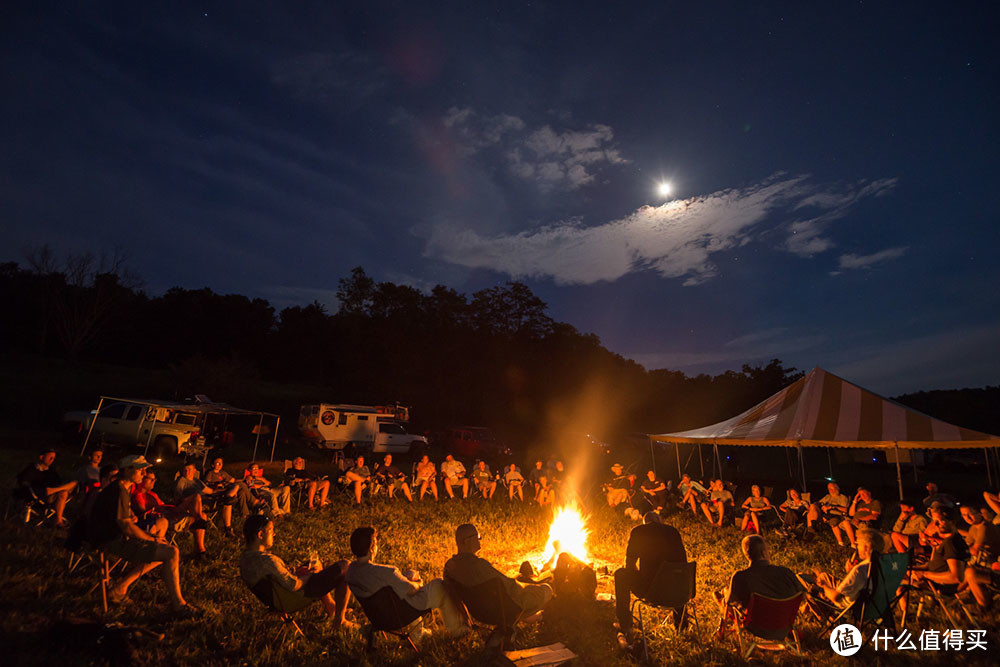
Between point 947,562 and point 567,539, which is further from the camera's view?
point 567,539

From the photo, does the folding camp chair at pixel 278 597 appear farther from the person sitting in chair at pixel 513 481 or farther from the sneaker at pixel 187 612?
the person sitting in chair at pixel 513 481

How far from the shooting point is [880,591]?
14.2 ft

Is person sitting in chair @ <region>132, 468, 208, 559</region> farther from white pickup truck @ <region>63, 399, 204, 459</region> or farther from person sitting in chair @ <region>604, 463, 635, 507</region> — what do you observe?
white pickup truck @ <region>63, 399, 204, 459</region>

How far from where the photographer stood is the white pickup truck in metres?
14.3

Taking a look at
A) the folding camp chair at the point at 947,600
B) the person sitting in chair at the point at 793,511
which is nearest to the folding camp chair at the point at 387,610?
the folding camp chair at the point at 947,600

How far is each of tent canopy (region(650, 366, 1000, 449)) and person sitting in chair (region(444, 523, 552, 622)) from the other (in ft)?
27.2


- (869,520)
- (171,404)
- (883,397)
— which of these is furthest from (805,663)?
(171,404)

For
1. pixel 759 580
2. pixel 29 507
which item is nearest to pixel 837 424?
pixel 759 580

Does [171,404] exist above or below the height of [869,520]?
above

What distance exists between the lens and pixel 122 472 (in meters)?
4.87

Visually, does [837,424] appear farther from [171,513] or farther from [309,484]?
[171,513]

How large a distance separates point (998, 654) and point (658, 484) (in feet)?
22.5

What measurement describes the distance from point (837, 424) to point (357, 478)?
1047 cm

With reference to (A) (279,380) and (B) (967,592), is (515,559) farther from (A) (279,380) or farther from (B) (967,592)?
(A) (279,380)
